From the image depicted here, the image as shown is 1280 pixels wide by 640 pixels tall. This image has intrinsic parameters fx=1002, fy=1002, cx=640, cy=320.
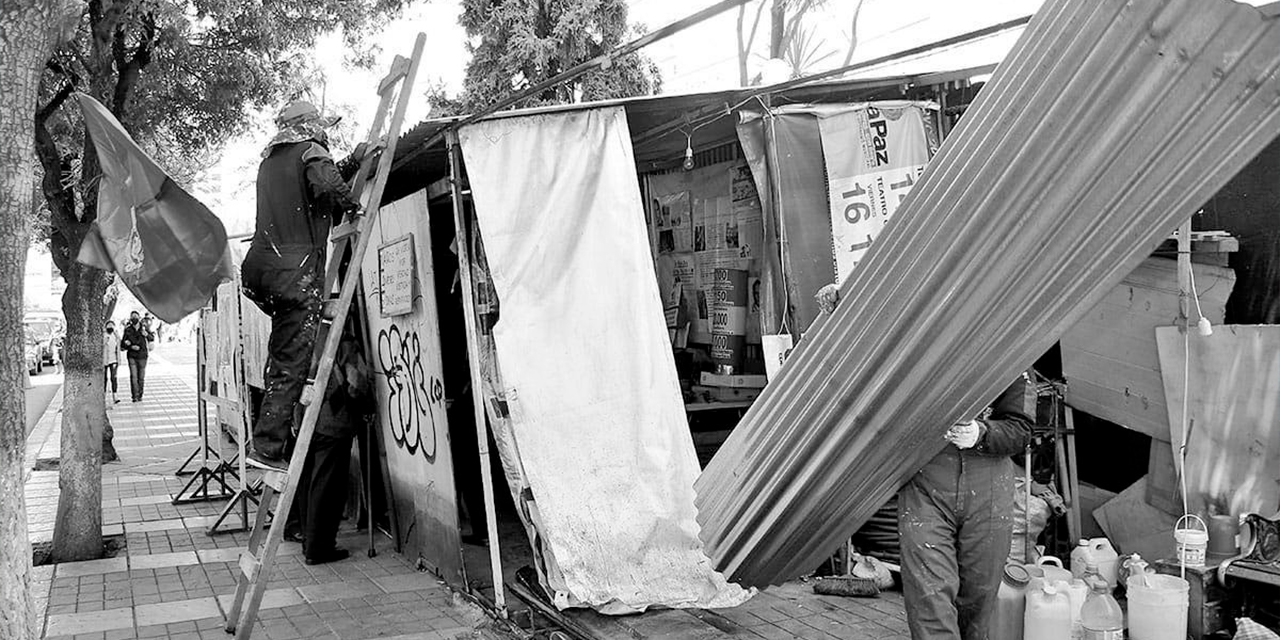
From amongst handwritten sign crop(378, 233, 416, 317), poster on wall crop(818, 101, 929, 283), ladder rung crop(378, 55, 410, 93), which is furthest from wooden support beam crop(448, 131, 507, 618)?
poster on wall crop(818, 101, 929, 283)

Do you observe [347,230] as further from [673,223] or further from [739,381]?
[673,223]

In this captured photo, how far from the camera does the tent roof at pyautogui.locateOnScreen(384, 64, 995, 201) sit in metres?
5.75

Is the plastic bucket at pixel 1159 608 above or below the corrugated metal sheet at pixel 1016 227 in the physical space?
below

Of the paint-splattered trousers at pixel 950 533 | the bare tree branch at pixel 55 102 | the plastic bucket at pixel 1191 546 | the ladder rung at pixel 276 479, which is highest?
the bare tree branch at pixel 55 102

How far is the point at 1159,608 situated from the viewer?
4477 mm

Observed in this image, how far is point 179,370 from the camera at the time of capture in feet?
116

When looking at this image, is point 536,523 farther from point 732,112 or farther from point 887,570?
point 732,112

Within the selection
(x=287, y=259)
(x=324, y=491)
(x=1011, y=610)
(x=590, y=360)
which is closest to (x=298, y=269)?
(x=287, y=259)

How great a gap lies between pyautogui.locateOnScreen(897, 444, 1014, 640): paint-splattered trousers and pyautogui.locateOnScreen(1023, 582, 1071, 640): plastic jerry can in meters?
0.57

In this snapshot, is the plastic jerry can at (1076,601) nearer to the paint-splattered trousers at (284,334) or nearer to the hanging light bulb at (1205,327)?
the hanging light bulb at (1205,327)

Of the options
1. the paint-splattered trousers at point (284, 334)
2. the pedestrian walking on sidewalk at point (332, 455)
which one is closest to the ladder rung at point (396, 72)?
the paint-splattered trousers at point (284, 334)

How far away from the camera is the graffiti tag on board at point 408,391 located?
Result: 21.5 ft

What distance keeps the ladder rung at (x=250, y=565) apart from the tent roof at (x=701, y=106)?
2.55m

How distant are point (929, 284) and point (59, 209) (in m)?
7.38
